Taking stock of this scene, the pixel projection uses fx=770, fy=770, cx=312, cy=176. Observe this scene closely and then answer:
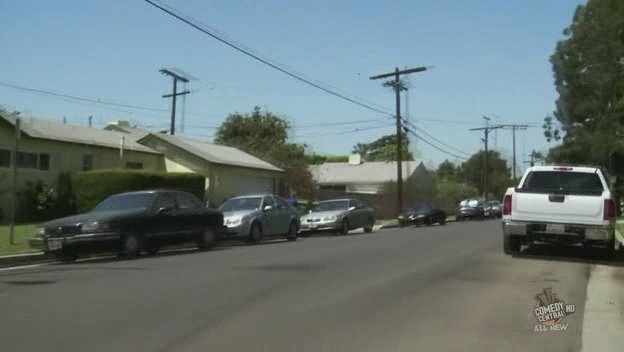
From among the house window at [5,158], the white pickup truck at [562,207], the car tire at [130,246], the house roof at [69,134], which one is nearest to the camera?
the white pickup truck at [562,207]

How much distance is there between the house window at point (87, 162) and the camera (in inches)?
1367

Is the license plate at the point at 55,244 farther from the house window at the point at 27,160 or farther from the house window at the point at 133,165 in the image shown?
the house window at the point at 133,165

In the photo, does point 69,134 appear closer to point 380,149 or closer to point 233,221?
point 233,221

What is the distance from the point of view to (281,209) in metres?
23.8

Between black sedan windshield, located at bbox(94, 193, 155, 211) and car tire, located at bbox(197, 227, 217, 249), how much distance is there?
6.11ft

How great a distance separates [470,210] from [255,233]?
1232 inches

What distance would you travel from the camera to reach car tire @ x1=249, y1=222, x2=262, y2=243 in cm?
2200

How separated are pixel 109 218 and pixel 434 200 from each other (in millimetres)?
50447

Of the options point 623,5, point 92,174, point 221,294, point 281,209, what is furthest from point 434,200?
point 221,294

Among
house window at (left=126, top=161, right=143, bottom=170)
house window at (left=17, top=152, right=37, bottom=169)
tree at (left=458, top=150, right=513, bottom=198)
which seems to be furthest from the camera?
tree at (left=458, top=150, right=513, bottom=198)

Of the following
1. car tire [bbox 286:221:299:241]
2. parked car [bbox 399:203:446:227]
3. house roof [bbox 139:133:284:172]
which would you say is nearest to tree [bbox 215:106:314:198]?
house roof [bbox 139:133:284:172]

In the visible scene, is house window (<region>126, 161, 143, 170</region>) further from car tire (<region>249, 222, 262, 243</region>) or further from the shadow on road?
the shadow on road

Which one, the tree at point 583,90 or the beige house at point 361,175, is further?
the beige house at point 361,175

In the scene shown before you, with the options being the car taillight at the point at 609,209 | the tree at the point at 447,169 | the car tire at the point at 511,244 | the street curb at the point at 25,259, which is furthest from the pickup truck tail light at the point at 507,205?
the tree at the point at 447,169
